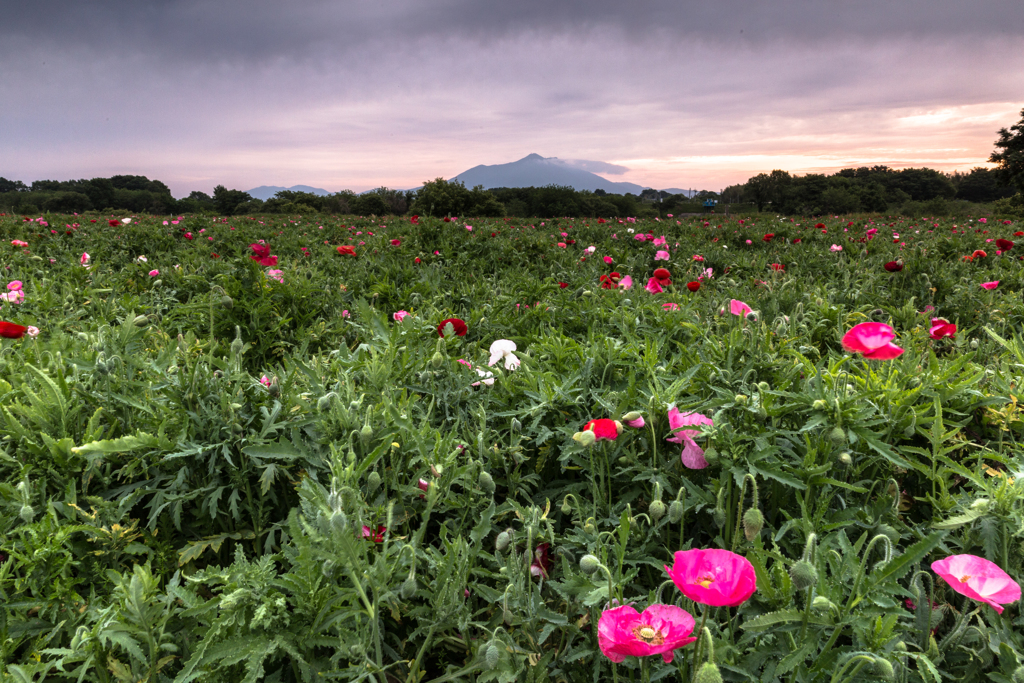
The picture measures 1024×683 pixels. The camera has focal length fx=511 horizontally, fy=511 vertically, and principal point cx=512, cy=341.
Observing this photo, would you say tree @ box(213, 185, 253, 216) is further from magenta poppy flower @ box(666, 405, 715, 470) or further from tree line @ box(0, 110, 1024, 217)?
magenta poppy flower @ box(666, 405, 715, 470)

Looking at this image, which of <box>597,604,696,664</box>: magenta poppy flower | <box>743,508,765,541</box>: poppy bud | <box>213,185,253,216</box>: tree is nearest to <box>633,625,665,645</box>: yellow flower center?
<box>597,604,696,664</box>: magenta poppy flower

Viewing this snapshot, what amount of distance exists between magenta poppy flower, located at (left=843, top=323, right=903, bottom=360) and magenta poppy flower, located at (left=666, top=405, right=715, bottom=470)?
15.9 inches

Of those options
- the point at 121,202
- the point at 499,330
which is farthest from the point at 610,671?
the point at 121,202

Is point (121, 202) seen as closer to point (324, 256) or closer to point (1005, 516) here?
point (324, 256)

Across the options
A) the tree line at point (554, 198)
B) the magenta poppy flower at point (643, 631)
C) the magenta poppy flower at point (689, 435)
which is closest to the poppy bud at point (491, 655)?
the magenta poppy flower at point (643, 631)

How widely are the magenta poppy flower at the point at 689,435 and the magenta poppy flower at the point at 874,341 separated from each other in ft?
1.33

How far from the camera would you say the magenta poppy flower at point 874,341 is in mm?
1268

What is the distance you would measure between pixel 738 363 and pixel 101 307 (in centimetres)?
386

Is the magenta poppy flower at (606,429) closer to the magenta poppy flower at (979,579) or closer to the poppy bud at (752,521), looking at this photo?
the poppy bud at (752,521)

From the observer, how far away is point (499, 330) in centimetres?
286

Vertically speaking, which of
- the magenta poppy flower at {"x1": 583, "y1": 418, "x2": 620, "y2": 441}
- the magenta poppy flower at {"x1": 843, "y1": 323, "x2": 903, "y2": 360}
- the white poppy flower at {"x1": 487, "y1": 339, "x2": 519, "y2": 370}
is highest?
the magenta poppy flower at {"x1": 843, "y1": 323, "x2": 903, "y2": 360}

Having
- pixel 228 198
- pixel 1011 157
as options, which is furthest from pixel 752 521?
pixel 228 198

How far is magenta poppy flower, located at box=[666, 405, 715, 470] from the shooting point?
138 centimetres

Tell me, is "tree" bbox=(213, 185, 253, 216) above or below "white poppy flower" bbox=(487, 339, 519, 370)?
above
